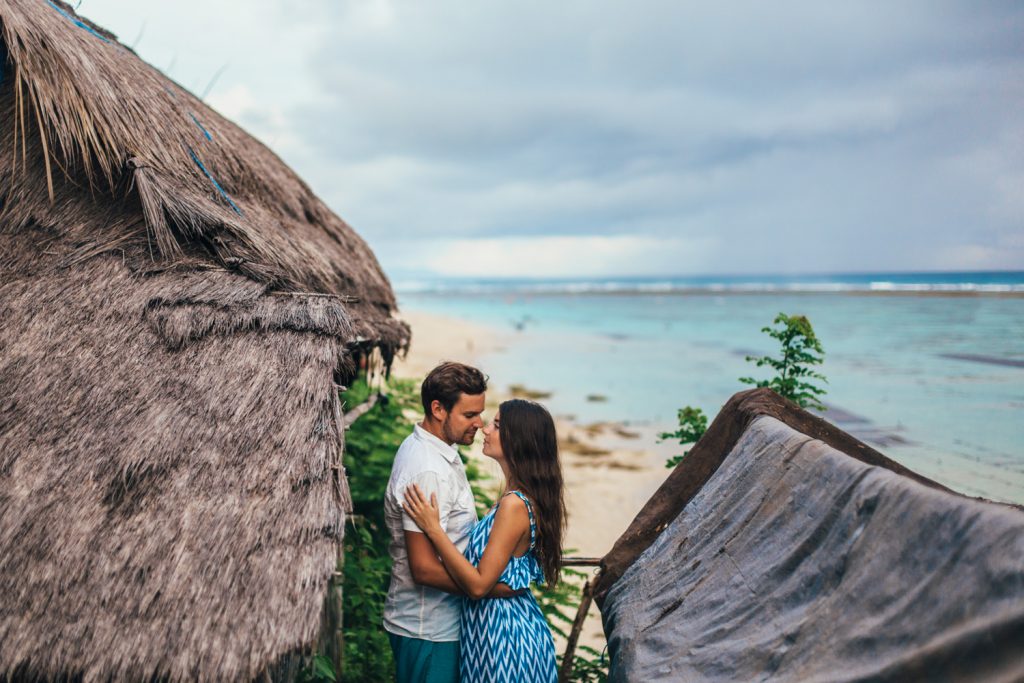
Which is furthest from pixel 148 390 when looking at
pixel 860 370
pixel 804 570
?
pixel 860 370

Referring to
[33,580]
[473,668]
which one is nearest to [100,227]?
[33,580]

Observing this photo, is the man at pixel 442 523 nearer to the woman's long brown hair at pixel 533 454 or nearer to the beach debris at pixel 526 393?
the woman's long brown hair at pixel 533 454

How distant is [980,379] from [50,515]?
18019mm

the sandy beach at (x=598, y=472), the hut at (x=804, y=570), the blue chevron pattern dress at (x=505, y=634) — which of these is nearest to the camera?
the hut at (x=804, y=570)

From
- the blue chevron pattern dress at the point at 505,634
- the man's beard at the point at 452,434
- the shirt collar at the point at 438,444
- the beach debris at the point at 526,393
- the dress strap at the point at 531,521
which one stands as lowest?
the blue chevron pattern dress at the point at 505,634

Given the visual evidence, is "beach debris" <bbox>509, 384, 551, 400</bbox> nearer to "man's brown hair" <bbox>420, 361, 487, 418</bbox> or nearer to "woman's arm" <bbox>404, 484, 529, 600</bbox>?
"man's brown hair" <bbox>420, 361, 487, 418</bbox>

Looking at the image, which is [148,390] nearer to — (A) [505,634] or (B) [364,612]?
(A) [505,634]

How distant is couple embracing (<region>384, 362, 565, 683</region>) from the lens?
229 cm

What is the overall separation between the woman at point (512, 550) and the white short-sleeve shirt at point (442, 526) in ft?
0.19

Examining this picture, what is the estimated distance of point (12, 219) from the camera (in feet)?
11.7

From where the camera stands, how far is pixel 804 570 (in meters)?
2.00

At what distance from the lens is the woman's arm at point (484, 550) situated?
2219 mm

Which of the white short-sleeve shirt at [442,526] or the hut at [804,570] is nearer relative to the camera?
the hut at [804,570]

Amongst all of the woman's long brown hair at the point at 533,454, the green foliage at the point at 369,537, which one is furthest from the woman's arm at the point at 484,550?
the green foliage at the point at 369,537
